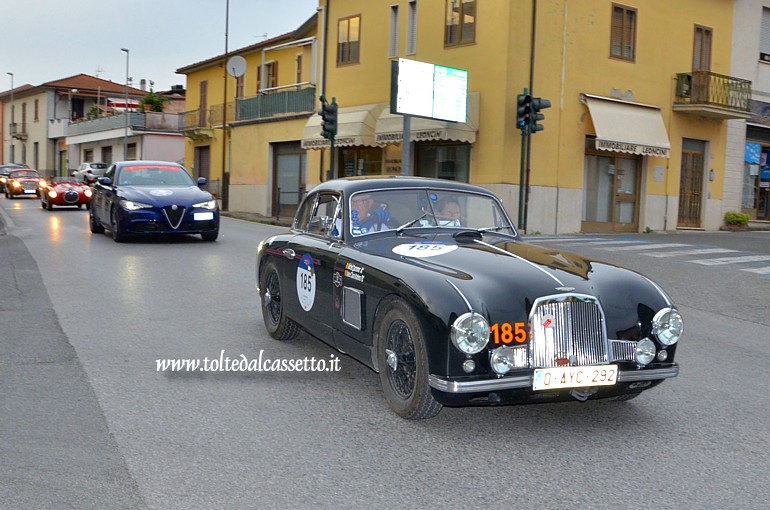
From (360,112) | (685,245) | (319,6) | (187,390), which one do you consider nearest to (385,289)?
(187,390)

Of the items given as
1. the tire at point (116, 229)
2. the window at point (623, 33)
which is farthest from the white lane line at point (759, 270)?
the window at point (623, 33)

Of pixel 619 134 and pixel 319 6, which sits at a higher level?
pixel 319 6

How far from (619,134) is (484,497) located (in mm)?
22624

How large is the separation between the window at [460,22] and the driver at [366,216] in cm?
1934

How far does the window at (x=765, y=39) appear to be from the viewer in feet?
99.8

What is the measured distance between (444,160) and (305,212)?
62.0ft

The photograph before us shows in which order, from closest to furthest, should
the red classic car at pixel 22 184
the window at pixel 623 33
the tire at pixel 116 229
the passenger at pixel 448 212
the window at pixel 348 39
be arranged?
1. the passenger at pixel 448 212
2. the tire at pixel 116 229
3. the window at pixel 623 33
4. the window at pixel 348 39
5. the red classic car at pixel 22 184

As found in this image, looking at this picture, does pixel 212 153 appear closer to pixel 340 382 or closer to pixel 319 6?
pixel 319 6

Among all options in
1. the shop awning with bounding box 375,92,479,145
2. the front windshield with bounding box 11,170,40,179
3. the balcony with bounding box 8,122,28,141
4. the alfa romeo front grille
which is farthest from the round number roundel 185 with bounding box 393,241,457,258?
the balcony with bounding box 8,122,28,141

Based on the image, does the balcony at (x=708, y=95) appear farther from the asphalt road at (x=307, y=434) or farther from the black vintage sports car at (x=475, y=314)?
the black vintage sports car at (x=475, y=314)

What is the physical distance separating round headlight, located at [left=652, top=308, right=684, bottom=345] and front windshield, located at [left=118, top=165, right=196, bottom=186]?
1275cm

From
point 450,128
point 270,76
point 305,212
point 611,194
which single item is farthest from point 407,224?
point 270,76

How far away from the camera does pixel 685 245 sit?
62.3 feet

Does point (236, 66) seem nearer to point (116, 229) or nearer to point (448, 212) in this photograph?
point (116, 229)
